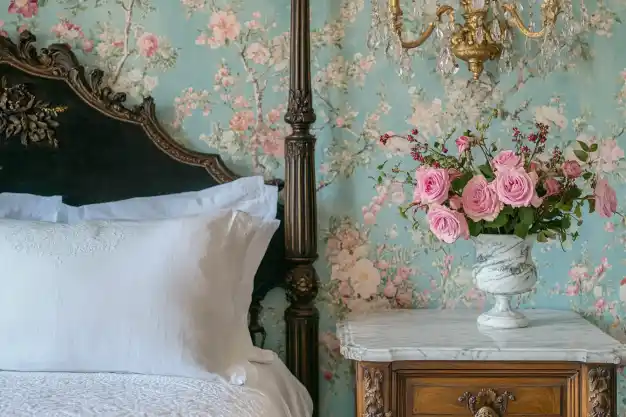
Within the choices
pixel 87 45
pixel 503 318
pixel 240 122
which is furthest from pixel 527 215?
pixel 87 45

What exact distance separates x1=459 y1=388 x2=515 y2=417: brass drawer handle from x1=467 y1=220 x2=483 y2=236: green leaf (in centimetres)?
38

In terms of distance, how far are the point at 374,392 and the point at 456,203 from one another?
49 cm

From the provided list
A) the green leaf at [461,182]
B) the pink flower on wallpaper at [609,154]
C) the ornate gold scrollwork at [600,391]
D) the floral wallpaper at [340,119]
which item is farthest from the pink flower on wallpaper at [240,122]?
the ornate gold scrollwork at [600,391]

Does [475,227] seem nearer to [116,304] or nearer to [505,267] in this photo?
[505,267]

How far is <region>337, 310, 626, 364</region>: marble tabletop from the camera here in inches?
70.2

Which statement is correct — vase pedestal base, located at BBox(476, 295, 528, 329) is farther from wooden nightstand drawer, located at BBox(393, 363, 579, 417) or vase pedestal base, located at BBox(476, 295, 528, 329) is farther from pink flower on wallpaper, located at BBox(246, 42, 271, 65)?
pink flower on wallpaper, located at BBox(246, 42, 271, 65)

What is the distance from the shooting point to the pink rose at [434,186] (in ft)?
6.04

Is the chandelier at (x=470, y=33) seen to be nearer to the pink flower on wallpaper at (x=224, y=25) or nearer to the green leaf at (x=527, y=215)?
the pink flower on wallpaper at (x=224, y=25)

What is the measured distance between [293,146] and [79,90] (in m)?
0.63

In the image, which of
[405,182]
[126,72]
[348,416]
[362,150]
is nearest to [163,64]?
[126,72]

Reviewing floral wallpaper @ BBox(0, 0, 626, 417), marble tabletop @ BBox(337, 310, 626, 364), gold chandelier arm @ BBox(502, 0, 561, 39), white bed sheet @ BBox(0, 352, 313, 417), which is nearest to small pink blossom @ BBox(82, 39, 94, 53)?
floral wallpaper @ BBox(0, 0, 626, 417)

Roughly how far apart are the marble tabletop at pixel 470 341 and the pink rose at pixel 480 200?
296mm

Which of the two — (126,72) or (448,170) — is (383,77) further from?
(126,72)

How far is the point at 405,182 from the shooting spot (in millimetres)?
2262
